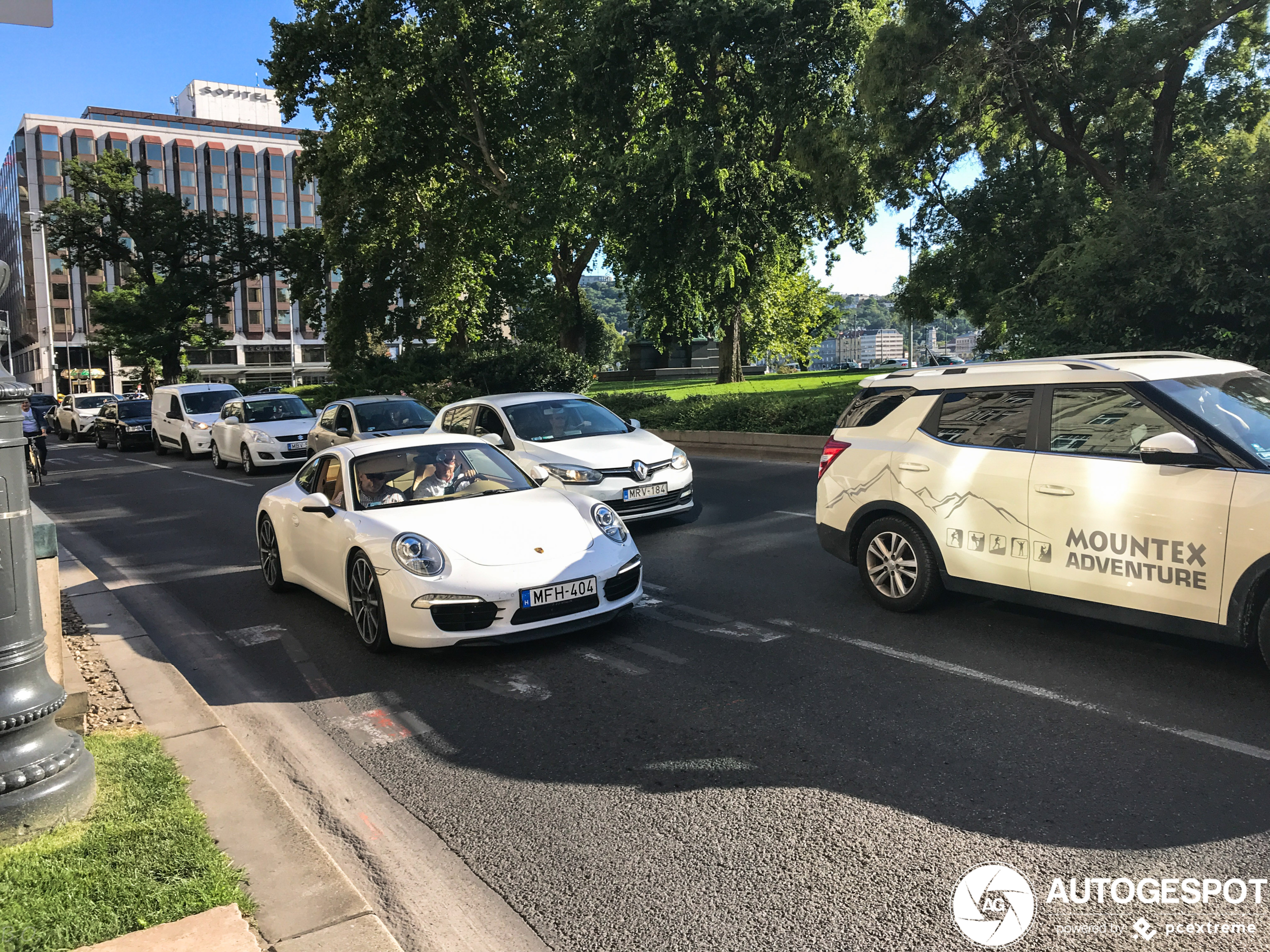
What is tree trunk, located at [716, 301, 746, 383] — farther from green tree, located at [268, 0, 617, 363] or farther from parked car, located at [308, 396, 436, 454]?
parked car, located at [308, 396, 436, 454]

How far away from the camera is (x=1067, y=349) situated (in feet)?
56.3

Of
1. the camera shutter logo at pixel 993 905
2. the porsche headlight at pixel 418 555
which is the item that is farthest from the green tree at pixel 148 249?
the camera shutter logo at pixel 993 905

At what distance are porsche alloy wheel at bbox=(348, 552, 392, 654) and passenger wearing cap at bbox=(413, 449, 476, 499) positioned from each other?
31.2 inches

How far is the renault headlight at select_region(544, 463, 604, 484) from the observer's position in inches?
394

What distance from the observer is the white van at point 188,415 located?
75.8 ft

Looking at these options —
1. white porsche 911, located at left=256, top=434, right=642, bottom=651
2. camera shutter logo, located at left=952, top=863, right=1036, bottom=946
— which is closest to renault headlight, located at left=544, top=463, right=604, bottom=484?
white porsche 911, located at left=256, top=434, right=642, bottom=651

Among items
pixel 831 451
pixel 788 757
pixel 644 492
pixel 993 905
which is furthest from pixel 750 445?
pixel 993 905

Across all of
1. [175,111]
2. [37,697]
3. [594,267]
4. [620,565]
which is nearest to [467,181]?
[594,267]

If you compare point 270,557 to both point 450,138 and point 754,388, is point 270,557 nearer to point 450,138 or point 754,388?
point 754,388

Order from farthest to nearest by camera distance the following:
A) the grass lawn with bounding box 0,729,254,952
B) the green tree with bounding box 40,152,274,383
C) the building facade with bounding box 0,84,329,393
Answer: the building facade with bounding box 0,84,329,393 < the green tree with bounding box 40,152,274,383 < the grass lawn with bounding box 0,729,254,952

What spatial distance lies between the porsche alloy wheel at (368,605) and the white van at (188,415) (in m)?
17.5

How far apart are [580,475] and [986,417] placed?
4774 millimetres

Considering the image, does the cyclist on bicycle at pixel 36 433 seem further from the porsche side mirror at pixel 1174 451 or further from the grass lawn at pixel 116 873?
the porsche side mirror at pixel 1174 451

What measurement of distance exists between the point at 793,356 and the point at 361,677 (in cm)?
7578
